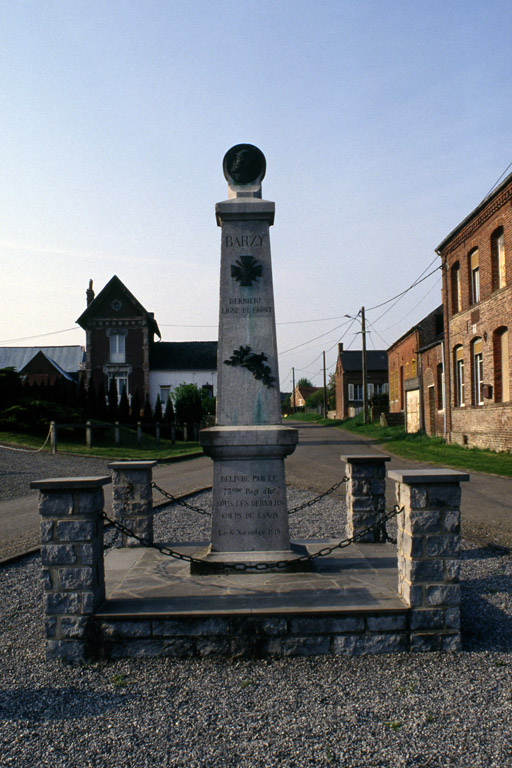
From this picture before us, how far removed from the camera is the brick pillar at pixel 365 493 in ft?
23.1

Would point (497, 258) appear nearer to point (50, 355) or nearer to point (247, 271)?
point (247, 271)

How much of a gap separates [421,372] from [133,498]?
25.6 metres

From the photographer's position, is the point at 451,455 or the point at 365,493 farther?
the point at 451,455

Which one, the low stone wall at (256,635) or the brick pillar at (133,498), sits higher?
the brick pillar at (133,498)

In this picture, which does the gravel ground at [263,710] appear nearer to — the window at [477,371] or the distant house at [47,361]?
the window at [477,371]

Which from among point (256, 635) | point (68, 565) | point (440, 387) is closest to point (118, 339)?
point (440, 387)

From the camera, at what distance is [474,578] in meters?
6.27

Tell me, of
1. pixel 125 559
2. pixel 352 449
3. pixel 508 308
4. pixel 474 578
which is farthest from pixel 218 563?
pixel 352 449

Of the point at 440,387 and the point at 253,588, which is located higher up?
the point at 440,387

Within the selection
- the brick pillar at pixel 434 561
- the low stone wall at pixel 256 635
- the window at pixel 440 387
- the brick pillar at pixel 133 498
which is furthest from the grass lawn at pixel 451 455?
the low stone wall at pixel 256 635

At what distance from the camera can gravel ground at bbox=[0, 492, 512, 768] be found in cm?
313

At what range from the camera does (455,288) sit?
24.4 meters

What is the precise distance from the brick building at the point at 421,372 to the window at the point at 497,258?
5.94m

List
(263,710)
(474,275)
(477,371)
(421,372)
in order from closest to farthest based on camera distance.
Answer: (263,710)
(477,371)
(474,275)
(421,372)
